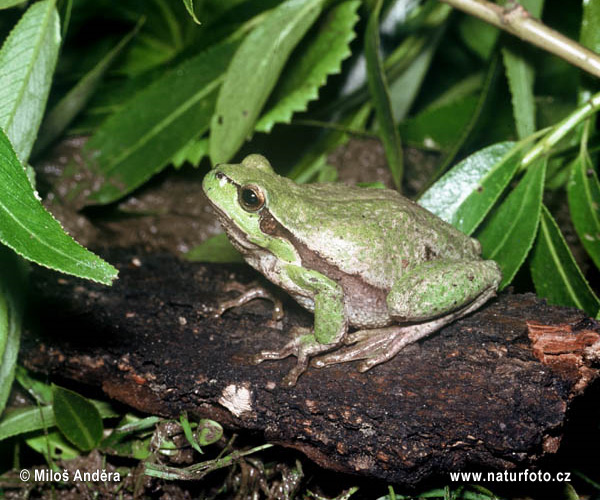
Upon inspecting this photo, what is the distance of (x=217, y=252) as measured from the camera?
3793mm

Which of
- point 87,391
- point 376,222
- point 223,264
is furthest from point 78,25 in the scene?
point 376,222

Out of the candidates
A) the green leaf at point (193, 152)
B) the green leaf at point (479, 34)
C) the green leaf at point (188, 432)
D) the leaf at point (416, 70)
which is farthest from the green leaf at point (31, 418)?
Result: the green leaf at point (479, 34)

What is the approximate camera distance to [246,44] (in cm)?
377

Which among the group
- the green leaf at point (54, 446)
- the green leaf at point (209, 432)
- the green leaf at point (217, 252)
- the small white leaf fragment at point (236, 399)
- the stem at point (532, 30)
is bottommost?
the green leaf at point (54, 446)

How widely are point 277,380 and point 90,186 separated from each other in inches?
94.7

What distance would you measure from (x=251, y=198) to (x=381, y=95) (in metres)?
1.34

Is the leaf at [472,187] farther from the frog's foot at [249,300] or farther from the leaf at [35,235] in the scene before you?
the leaf at [35,235]

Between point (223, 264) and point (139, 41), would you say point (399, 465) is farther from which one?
point (139, 41)

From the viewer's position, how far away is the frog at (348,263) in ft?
9.49

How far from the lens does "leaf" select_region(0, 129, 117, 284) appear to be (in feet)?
7.27

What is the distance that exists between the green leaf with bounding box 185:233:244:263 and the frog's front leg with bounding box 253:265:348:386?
848 millimetres

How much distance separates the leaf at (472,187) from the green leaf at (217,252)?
119 cm

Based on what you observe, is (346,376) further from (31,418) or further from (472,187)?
(31,418)

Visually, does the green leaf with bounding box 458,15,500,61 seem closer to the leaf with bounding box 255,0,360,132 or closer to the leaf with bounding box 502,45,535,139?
the leaf with bounding box 502,45,535,139
